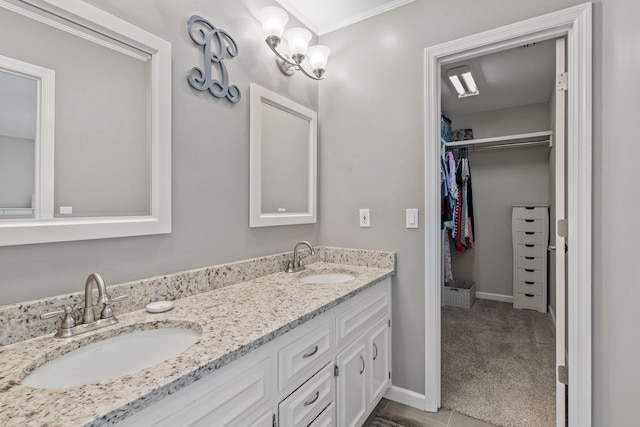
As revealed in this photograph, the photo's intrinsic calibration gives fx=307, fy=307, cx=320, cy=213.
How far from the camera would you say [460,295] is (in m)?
3.59

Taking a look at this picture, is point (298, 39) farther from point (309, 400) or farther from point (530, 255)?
point (530, 255)

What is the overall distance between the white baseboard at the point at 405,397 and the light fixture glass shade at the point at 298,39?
2.08m

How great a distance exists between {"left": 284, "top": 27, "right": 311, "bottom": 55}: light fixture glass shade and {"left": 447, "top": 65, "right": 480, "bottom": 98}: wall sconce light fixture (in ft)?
4.81

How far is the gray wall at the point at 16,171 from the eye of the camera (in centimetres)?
87

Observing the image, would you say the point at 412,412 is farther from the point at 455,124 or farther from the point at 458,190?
the point at 455,124

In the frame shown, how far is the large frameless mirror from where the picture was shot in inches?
35.3

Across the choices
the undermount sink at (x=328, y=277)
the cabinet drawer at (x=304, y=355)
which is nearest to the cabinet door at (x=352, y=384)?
the cabinet drawer at (x=304, y=355)

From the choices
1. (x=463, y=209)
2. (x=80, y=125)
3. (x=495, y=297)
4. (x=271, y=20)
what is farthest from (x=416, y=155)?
(x=495, y=297)

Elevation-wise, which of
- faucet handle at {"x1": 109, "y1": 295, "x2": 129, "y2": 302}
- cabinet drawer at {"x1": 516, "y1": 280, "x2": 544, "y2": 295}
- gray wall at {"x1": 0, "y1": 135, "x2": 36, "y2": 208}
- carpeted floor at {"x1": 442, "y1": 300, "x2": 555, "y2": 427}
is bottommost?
carpeted floor at {"x1": 442, "y1": 300, "x2": 555, "y2": 427}

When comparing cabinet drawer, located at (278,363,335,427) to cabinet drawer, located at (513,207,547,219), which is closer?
cabinet drawer, located at (278,363,335,427)

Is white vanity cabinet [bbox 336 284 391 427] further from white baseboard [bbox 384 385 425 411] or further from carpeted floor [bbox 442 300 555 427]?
carpeted floor [bbox 442 300 555 427]

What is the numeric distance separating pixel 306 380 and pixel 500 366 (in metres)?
1.85

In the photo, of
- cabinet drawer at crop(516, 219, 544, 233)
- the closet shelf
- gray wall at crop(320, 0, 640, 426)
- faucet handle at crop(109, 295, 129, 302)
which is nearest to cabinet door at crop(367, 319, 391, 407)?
gray wall at crop(320, 0, 640, 426)

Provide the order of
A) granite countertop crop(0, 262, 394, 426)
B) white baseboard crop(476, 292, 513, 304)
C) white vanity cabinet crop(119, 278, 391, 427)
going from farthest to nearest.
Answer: white baseboard crop(476, 292, 513, 304) < white vanity cabinet crop(119, 278, 391, 427) < granite countertop crop(0, 262, 394, 426)
